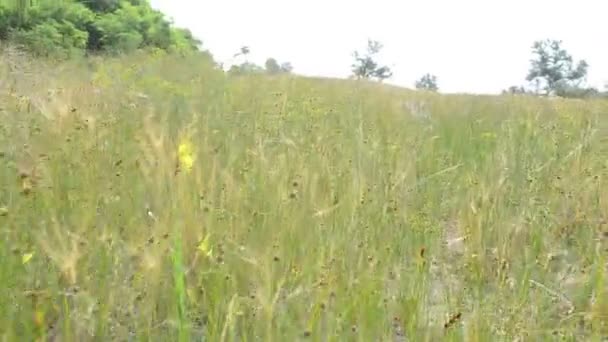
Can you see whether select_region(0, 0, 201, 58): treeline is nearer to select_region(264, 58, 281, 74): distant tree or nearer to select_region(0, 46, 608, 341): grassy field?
select_region(264, 58, 281, 74): distant tree

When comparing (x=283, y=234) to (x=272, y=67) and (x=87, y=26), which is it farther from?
(x=87, y=26)

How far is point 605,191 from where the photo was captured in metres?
2.64

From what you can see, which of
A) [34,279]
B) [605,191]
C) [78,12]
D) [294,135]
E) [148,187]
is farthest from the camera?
[78,12]

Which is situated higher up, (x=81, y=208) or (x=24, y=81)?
(x=24, y=81)

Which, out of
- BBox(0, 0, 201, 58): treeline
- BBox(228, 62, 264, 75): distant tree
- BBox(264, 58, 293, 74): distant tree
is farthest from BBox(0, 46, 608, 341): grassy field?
BBox(0, 0, 201, 58): treeline

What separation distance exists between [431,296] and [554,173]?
4.16 feet

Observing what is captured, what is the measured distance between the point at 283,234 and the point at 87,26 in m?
12.1

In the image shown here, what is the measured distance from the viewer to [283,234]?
2006 millimetres

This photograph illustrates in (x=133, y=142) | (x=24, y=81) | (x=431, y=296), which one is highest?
(x=24, y=81)

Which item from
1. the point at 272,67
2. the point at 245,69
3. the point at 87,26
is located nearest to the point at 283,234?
the point at 245,69

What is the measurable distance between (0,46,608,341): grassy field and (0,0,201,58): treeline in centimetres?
743

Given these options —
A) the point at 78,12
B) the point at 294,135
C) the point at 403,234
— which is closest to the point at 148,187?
the point at 403,234

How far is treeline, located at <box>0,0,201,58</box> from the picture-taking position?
35.4ft

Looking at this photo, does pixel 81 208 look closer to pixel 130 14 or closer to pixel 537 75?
pixel 130 14
